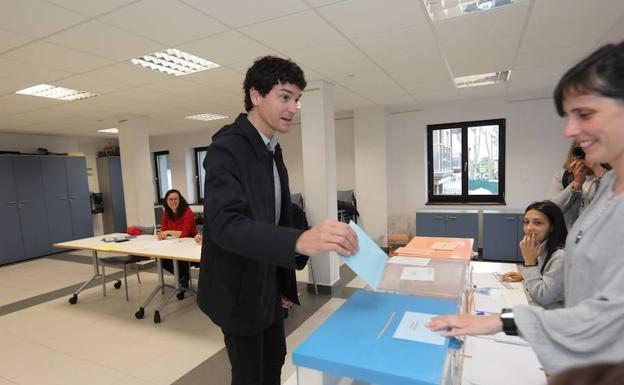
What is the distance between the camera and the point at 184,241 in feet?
13.6

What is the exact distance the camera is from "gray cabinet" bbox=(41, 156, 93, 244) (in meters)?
7.11

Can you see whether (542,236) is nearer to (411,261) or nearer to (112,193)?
(411,261)

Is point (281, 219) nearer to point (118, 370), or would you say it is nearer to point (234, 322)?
point (234, 322)

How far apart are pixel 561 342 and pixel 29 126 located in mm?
8313

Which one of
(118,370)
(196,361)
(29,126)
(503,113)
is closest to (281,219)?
(196,361)

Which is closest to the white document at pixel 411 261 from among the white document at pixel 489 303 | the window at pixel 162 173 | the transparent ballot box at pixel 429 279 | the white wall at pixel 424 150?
the transparent ballot box at pixel 429 279

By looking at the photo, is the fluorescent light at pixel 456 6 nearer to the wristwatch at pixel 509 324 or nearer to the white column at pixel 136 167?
the wristwatch at pixel 509 324

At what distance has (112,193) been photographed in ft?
28.1

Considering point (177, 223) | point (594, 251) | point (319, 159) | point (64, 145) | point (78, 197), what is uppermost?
point (64, 145)

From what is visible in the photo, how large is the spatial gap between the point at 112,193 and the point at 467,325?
30.9ft

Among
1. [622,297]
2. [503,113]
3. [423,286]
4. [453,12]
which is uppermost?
[453,12]

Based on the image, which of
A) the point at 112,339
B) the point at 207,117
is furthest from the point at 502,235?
the point at 207,117

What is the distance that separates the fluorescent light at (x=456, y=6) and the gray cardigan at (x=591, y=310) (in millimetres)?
2100

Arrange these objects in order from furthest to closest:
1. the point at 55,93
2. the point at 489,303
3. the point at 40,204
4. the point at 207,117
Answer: the point at 40,204
the point at 207,117
the point at 55,93
the point at 489,303
